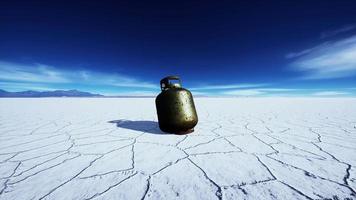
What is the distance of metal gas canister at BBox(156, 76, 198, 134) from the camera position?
8.51 feet

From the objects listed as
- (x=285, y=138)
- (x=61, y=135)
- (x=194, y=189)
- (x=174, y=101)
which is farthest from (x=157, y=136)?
(x=285, y=138)

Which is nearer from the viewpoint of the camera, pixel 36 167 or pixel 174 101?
pixel 36 167

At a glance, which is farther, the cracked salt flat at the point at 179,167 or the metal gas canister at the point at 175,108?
the metal gas canister at the point at 175,108

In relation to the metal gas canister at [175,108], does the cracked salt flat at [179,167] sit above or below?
below

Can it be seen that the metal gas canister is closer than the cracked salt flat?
No

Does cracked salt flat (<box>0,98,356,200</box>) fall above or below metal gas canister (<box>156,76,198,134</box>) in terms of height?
below

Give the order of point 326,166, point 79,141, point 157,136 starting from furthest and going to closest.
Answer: point 157,136
point 79,141
point 326,166

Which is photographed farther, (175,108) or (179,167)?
(175,108)

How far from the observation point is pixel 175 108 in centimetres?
259

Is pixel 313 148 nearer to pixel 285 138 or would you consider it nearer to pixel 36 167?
pixel 285 138

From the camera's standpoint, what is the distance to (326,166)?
1628 mm

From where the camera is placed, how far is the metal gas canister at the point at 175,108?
2.59m

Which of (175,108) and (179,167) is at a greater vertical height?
(175,108)

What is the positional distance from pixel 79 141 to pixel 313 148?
132 inches
